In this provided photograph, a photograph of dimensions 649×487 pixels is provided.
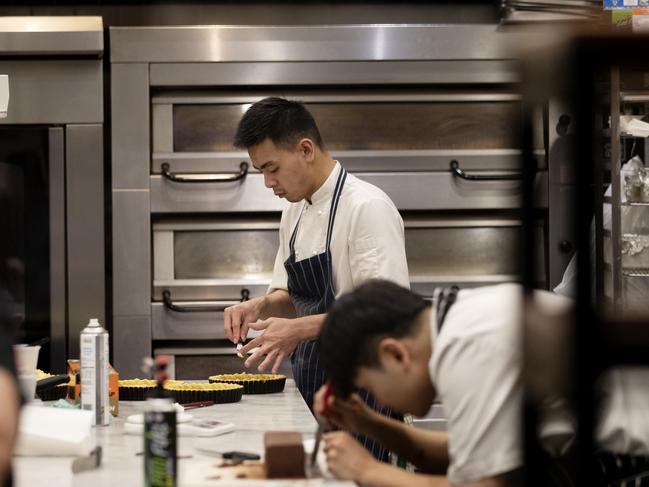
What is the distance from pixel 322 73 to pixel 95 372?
6.02 feet

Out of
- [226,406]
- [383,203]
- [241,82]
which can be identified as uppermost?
[241,82]

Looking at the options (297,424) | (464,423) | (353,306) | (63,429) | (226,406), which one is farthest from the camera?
(226,406)

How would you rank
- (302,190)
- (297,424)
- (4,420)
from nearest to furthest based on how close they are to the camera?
(4,420)
(297,424)
(302,190)

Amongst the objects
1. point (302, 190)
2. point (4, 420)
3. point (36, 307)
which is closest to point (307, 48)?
point (302, 190)

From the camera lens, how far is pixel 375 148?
3969 millimetres

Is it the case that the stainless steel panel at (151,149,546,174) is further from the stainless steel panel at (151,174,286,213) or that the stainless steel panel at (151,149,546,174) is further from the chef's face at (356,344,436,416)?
the chef's face at (356,344,436,416)

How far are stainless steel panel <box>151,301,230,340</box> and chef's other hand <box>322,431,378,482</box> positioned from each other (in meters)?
2.01

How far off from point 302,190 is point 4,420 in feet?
6.02

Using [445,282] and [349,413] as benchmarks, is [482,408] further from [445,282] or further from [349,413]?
[445,282]

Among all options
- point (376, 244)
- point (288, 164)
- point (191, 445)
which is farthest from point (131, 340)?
point (191, 445)

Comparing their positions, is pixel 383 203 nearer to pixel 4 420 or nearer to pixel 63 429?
pixel 63 429

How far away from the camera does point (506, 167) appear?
3.96 metres

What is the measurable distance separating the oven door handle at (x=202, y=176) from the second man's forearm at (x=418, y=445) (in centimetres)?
189

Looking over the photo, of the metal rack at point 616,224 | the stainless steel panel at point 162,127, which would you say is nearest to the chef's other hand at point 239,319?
the stainless steel panel at point 162,127
